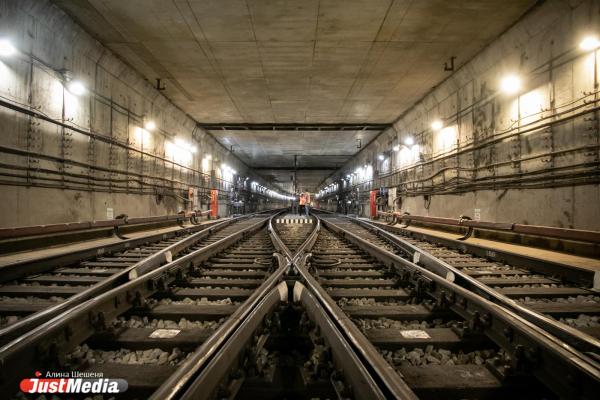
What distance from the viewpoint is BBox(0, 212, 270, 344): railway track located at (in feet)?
8.41

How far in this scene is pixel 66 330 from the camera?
2.15 m

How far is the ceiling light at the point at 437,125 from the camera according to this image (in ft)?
38.2

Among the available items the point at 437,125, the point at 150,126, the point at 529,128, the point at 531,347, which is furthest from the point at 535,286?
the point at 150,126

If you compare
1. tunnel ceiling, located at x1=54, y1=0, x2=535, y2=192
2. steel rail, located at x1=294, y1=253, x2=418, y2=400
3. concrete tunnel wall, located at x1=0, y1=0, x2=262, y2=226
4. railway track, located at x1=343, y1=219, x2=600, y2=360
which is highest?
tunnel ceiling, located at x1=54, y1=0, x2=535, y2=192

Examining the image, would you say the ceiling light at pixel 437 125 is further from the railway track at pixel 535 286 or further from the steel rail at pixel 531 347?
the steel rail at pixel 531 347

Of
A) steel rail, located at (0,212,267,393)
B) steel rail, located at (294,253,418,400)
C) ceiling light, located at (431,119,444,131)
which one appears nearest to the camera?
steel rail, located at (294,253,418,400)

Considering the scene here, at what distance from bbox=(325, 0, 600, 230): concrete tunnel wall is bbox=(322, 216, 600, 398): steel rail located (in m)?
4.95

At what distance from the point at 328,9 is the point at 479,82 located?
5.55 m

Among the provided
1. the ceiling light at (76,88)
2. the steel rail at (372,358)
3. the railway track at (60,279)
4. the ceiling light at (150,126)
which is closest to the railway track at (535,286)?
the steel rail at (372,358)

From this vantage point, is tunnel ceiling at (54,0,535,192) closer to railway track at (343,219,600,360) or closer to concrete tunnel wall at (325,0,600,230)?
concrete tunnel wall at (325,0,600,230)

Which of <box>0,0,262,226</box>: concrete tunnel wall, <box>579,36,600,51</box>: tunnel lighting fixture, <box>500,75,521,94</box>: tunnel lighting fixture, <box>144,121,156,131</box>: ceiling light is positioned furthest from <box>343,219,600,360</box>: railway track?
<box>144,121,156,131</box>: ceiling light

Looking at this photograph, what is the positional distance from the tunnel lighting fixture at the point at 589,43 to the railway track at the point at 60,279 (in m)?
8.54

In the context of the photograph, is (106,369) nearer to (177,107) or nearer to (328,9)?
(328,9)

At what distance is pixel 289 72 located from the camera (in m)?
9.94
